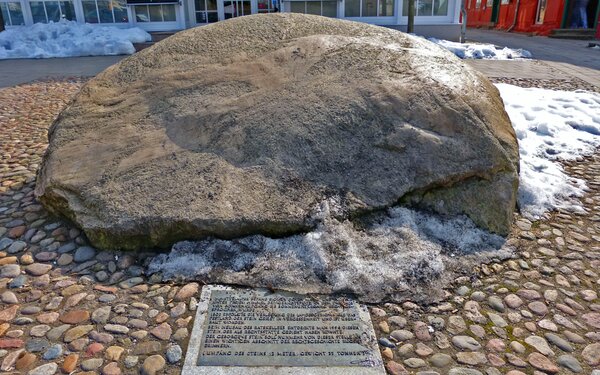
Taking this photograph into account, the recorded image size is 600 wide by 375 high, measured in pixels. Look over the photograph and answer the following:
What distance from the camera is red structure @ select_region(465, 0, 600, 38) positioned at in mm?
19625

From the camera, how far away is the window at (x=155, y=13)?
52.7ft

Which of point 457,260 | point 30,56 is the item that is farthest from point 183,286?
point 30,56

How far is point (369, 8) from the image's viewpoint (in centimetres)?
1572

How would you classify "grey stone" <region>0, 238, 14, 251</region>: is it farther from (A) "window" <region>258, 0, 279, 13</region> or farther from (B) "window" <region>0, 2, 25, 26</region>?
(B) "window" <region>0, 2, 25, 26</region>

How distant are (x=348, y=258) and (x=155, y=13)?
16.2m

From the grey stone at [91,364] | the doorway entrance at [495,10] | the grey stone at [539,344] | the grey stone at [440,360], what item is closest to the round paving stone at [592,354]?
the grey stone at [539,344]

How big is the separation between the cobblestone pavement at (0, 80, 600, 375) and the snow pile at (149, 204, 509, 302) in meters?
0.12

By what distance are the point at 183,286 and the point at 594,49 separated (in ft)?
56.0

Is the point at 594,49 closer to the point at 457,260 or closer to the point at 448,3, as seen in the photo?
the point at 448,3

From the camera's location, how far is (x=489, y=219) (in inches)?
116

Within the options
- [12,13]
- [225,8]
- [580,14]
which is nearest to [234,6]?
[225,8]

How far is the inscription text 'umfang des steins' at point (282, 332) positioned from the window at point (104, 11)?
16543mm

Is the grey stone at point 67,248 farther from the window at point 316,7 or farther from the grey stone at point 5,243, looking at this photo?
the window at point 316,7

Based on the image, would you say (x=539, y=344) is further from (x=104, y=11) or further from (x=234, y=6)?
(x=104, y=11)
